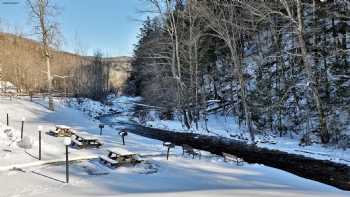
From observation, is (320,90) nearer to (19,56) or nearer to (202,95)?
(202,95)

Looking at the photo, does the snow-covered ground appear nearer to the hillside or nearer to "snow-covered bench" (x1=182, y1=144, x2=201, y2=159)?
"snow-covered bench" (x1=182, y1=144, x2=201, y2=159)

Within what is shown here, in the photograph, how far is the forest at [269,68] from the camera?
73.6 feet

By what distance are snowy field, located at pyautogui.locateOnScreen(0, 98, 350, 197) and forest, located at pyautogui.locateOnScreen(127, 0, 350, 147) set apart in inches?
309

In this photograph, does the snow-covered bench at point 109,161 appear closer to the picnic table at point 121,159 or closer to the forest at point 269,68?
the picnic table at point 121,159

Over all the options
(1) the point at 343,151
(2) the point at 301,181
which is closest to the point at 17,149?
(2) the point at 301,181

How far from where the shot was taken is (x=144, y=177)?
42.9 ft

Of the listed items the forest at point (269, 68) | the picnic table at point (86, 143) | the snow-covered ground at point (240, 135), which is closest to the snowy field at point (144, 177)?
the picnic table at point (86, 143)

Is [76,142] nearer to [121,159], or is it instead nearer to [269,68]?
[121,159]

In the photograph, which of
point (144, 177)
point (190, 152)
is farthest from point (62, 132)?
point (144, 177)

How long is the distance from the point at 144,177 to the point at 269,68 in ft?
71.8

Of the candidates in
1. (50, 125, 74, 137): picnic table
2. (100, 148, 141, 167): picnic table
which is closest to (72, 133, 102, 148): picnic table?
(50, 125, 74, 137): picnic table

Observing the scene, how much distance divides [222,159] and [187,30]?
21489 millimetres

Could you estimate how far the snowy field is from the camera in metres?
10.7

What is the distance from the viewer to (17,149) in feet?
56.1
